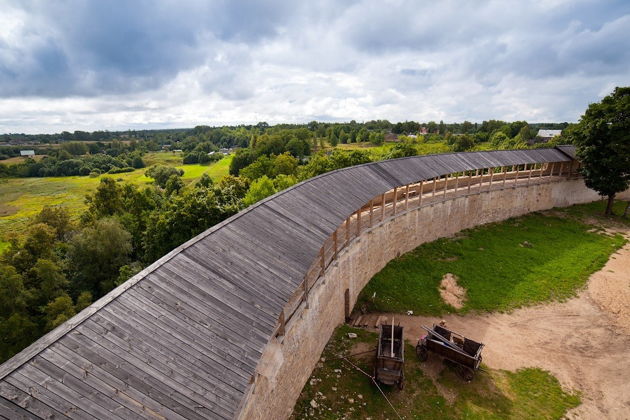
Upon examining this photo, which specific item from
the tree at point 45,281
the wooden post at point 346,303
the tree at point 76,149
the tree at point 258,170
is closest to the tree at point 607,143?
the wooden post at point 346,303

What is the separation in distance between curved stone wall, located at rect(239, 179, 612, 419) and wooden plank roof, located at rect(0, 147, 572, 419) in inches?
80.4

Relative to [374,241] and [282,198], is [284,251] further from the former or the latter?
[374,241]

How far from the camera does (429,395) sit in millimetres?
12078

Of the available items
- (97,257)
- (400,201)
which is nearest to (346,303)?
(400,201)

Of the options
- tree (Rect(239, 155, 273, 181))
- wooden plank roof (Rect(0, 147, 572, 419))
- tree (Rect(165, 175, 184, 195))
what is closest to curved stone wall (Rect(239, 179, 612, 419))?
wooden plank roof (Rect(0, 147, 572, 419))

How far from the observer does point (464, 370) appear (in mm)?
12906

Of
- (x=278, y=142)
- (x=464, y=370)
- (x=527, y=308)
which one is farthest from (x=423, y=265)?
(x=278, y=142)

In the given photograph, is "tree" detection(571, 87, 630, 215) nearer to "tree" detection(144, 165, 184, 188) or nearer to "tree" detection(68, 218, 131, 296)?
"tree" detection(68, 218, 131, 296)

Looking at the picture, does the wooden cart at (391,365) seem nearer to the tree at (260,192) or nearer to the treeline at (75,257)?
the treeline at (75,257)

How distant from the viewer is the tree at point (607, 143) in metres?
26.2

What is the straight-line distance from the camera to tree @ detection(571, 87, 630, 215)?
86.0 feet

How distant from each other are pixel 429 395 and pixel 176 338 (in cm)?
1016

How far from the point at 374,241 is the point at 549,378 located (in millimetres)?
9079

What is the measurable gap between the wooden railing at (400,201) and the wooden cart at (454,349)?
16.6 feet
